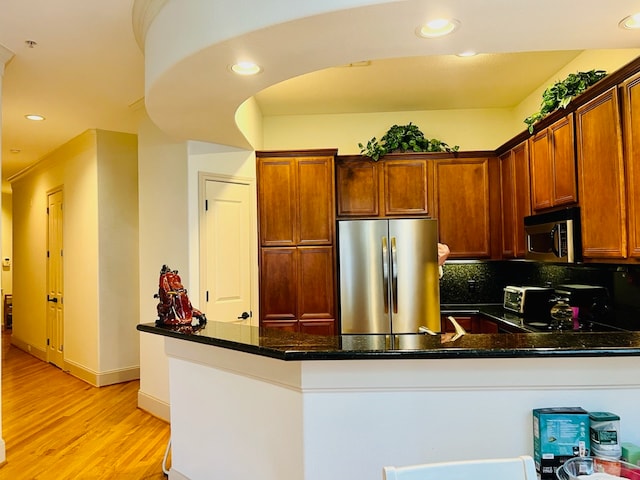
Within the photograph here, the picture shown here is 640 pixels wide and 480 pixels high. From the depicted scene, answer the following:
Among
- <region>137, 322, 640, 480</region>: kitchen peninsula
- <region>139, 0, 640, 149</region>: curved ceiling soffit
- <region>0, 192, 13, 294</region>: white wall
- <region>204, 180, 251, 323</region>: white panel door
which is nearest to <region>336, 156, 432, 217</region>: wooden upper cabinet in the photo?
<region>204, 180, 251, 323</region>: white panel door

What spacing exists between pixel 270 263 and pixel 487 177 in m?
2.15

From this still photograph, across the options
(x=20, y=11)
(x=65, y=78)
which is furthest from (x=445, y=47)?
(x=65, y=78)

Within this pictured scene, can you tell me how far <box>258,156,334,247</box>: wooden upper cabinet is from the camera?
156 inches

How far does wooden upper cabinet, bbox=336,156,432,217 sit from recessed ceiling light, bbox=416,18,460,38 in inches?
89.0

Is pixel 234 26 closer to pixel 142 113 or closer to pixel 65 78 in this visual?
pixel 65 78

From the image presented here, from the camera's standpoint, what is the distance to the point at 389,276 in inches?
144

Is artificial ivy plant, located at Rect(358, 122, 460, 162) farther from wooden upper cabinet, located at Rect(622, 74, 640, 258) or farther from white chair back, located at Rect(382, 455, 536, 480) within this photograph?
white chair back, located at Rect(382, 455, 536, 480)

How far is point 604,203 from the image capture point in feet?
8.23

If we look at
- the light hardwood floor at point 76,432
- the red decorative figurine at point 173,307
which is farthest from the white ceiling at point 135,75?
the light hardwood floor at point 76,432

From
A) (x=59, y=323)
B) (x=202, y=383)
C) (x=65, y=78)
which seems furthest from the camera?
(x=59, y=323)

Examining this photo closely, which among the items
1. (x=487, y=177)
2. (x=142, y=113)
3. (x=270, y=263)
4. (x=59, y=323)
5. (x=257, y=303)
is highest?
(x=142, y=113)

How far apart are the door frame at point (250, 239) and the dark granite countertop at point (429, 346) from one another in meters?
1.66

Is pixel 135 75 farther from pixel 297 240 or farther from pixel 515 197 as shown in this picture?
pixel 515 197

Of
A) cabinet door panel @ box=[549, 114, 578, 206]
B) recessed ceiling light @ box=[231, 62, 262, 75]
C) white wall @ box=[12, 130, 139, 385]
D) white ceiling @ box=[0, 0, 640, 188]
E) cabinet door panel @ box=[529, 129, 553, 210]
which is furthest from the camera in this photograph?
white wall @ box=[12, 130, 139, 385]
